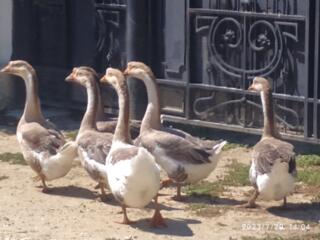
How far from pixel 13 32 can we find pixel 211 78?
10.9 feet

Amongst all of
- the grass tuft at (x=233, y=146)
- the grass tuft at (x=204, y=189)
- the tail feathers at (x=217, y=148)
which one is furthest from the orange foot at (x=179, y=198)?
the grass tuft at (x=233, y=146)

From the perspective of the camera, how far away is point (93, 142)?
30.4 feet

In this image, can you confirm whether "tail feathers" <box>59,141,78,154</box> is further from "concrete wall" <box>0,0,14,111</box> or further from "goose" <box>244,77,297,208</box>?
"concrete wall" <box>0,0,14,111</box>

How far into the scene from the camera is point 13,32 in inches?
536

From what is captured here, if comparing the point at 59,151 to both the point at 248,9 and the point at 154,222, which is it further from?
the point at 248,9

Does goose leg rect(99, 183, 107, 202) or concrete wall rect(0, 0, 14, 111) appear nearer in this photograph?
goose leg rect(99, 183, 107, 202)

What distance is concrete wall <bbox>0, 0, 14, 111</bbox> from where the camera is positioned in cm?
1357

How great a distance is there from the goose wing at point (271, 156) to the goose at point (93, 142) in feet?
4.47

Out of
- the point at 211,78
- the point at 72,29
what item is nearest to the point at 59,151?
the point at 211,78

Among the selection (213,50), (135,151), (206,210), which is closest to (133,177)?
(135,151)

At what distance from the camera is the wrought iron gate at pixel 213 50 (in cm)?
1076

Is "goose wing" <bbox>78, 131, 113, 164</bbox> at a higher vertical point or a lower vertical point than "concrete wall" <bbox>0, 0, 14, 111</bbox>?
lower

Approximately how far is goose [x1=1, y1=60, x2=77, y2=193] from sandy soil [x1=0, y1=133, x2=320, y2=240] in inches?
8.7
